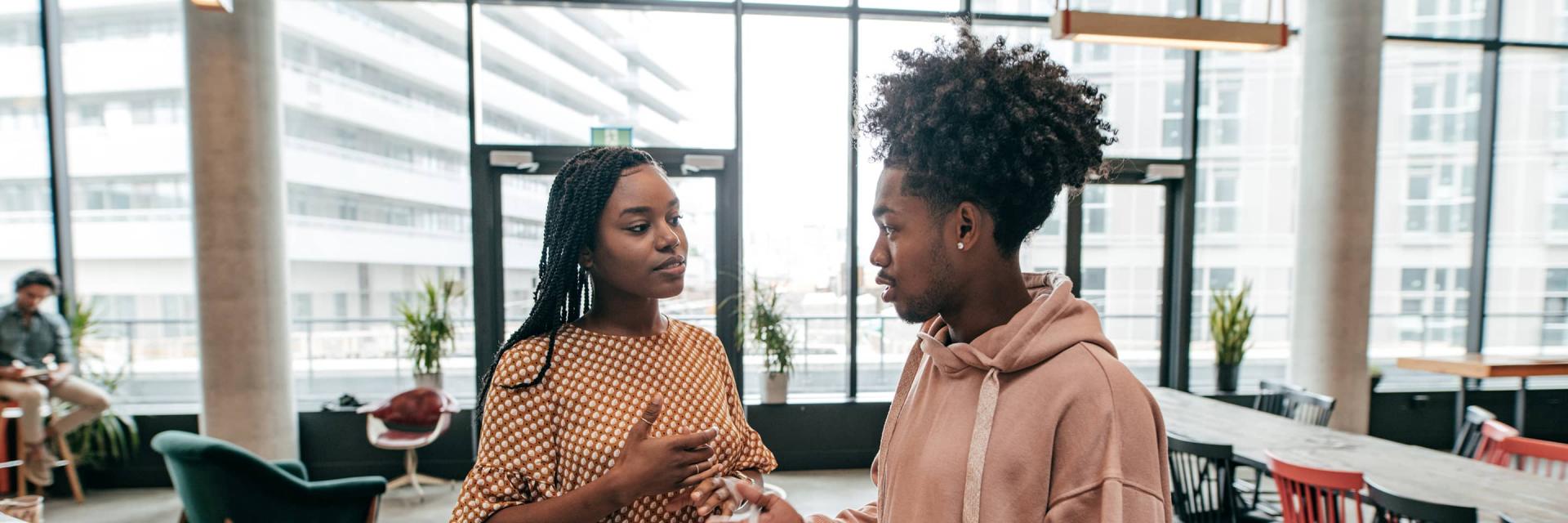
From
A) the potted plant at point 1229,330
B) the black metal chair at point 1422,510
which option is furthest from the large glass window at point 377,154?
the potted plant at point 1229,330

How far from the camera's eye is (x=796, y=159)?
470cm

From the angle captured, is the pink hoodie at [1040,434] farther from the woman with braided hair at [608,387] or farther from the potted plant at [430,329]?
the potted plant at [430,329]

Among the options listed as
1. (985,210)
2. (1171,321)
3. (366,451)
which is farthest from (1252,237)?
(366,451)

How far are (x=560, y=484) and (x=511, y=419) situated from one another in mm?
138

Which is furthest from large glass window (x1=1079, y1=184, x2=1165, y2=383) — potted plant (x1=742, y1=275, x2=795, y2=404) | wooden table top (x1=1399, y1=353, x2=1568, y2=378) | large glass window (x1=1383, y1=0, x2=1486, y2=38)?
potted plant (x1=742, y1=275, x2=795, y2=404)

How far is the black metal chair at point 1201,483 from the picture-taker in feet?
8.41

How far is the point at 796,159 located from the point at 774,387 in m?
1.54

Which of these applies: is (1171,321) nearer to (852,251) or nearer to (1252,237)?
(1252,237)

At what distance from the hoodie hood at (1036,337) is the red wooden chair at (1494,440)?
310cm

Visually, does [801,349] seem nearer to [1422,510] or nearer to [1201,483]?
[1201,483]

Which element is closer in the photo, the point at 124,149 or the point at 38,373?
the point at 38,373

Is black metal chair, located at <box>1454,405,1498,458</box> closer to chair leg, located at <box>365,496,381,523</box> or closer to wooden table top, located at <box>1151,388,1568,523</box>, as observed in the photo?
wooden table top, located at <box>1151,388,1568,523</box>

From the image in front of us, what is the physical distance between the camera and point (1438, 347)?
219 inches

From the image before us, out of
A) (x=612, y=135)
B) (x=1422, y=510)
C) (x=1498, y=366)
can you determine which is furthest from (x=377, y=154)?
(x=1498, y=366)
